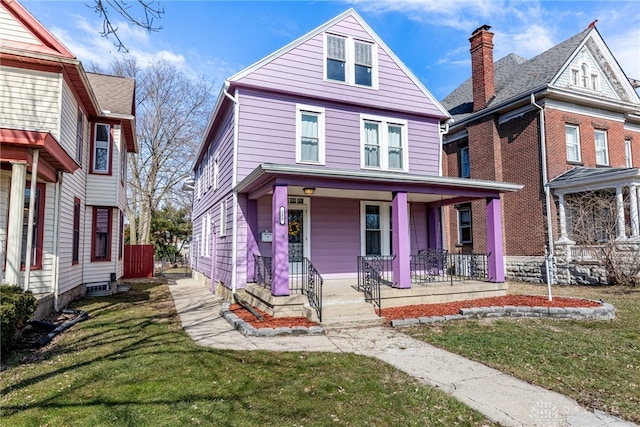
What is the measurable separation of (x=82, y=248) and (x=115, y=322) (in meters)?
5.11

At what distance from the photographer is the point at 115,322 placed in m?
7.64

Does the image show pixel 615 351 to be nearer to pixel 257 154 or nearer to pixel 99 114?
pixel 257 154

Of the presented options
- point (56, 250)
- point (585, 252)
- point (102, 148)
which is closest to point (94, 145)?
point (102, 148)

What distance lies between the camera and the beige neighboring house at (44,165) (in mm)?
6730

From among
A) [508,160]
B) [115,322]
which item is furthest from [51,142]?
[508,160]

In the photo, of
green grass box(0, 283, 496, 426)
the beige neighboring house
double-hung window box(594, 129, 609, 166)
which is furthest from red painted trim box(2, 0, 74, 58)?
double-hung window box(594, 129, 609, 166)

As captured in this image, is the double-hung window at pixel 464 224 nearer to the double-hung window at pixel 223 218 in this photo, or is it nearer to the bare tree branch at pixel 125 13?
the double-hung window at pixel 223 218

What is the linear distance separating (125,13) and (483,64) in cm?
1655

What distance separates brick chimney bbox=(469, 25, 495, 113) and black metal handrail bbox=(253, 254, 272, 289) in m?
12.8

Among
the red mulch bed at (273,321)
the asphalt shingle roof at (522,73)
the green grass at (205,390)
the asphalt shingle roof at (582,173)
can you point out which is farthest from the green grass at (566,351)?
the asphalt shingle roof at (522,73)

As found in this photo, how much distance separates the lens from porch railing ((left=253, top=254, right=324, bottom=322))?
25.6 ft

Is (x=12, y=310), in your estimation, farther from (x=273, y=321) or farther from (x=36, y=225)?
(x=273, y=321)

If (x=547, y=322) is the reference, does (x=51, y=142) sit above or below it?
above

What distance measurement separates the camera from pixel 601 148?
647 inches
